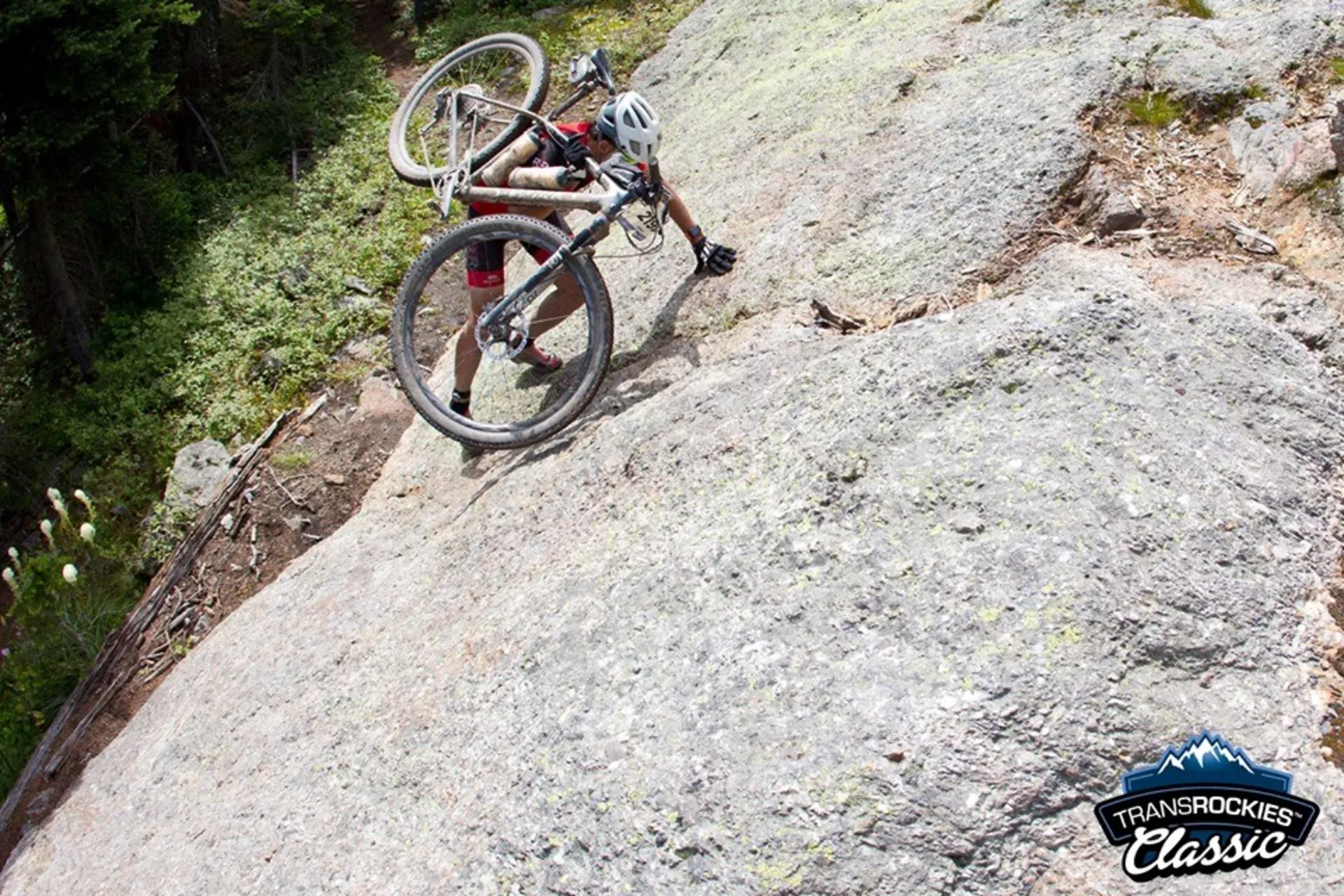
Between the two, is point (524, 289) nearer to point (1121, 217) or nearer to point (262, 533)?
point (1121, 217)

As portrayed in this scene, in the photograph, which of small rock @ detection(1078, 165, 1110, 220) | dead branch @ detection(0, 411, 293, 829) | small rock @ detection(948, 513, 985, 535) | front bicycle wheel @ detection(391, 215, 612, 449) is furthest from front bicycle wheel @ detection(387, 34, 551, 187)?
small rock @ detection(948, 513, 985, 535)

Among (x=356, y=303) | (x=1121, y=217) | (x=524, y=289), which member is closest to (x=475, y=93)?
(x=524, y=289)

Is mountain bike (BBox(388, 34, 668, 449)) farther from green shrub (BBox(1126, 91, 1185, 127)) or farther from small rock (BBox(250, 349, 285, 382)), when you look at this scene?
small rock (BBox(250, 349, 285, 382))

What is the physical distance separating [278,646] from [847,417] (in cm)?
365

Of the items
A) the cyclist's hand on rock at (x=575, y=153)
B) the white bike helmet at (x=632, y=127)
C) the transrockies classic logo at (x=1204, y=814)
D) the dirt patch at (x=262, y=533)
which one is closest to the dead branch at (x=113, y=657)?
the dirt patch at (x=262, y=533)

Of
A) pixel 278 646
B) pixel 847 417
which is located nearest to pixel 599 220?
pixel 847 417

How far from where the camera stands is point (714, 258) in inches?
247

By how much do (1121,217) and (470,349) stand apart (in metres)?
3.96

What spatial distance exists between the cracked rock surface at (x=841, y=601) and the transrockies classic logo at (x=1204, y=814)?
0.06 m

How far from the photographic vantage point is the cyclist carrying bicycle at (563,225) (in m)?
5.73

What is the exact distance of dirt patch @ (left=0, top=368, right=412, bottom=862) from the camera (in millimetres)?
7141

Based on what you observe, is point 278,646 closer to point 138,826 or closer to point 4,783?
point 138,826

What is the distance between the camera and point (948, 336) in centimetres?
452

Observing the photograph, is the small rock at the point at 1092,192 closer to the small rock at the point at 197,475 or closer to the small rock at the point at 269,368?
the small rock at the point at 197,475
